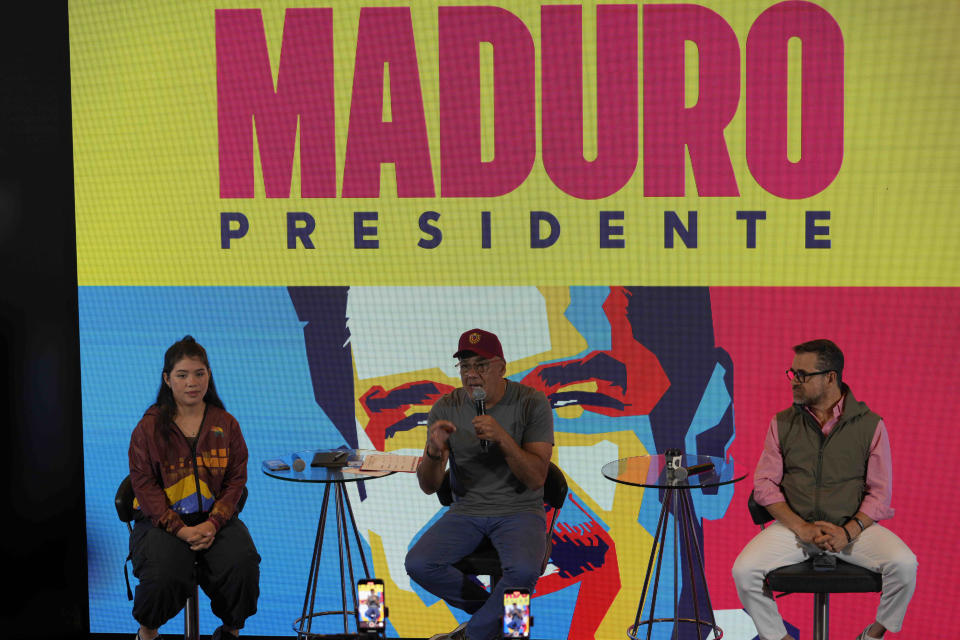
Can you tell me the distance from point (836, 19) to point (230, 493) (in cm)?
317

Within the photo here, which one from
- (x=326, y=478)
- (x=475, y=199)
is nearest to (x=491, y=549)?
(x=326, y=478)

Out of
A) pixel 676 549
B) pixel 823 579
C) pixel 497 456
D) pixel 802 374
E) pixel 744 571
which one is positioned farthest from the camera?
pixel 676 549

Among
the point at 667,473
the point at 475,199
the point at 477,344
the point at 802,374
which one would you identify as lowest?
the point at 667,473

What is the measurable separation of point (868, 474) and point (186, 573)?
8.33ft

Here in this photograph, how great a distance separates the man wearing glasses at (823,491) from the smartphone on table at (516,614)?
790 millimetres

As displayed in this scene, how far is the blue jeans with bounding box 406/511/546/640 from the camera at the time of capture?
132 inches

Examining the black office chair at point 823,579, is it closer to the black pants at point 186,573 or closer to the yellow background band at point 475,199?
the yellow background band at point 475,199

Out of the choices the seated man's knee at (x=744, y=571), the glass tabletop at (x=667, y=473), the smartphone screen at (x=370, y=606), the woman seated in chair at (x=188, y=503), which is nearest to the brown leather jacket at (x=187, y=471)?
the woman seated in chair at (x=188, y=503)

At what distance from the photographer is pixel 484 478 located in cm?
363

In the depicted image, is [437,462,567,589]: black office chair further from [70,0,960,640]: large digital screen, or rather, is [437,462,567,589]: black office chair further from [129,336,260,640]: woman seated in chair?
[129,336,260,640]: woman seated in chair

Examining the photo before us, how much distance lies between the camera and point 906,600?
3.31 m

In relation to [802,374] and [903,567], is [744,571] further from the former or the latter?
[802,374]

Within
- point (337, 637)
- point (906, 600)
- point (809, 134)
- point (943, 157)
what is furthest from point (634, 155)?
point (337, 637)

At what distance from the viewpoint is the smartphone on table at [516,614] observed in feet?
10.8
